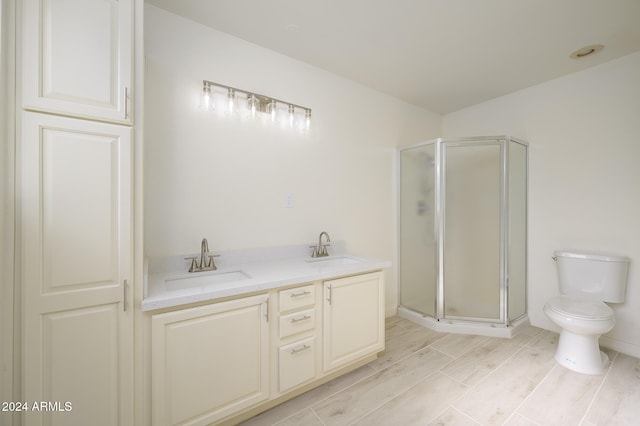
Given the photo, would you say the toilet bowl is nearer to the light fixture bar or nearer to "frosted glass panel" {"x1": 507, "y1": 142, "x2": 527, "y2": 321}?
"frosted glass panel" {"x1": 507, "y1": 142, "x2": 527, "y2": 321}

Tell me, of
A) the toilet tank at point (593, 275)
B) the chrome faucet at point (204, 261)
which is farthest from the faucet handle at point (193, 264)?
the toilet tank at point (593, 275)

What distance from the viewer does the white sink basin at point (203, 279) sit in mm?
1552

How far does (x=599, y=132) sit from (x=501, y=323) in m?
1.94

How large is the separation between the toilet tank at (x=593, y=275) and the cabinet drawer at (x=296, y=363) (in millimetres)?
2355

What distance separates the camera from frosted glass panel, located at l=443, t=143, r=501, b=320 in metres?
2.59

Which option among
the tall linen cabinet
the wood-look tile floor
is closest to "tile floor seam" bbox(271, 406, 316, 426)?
the wood-look tile floor

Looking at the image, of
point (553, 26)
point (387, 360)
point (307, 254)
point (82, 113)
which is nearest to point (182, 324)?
point (82, 113)

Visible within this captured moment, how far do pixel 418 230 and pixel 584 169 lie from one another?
1.54 metres

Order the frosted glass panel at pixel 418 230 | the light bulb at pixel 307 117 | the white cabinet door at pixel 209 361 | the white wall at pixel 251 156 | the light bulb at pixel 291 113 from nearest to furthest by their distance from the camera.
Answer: the white cabinet door at pixel 209 361
the white wall at pixel 251 156
the light bulb at pixel 291 113
the light bulb at pixel 307 117
the frosted glass panel at pixel 418 230

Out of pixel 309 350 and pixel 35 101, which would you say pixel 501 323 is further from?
pixel 35 101

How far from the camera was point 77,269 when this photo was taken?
40.8 inches

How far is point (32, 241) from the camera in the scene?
0.96m

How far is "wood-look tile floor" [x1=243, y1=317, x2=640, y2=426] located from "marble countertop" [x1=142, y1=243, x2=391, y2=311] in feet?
2.53

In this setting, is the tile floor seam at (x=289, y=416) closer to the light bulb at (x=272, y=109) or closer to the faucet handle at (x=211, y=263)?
the faucet handle at (x=211, y=263)
